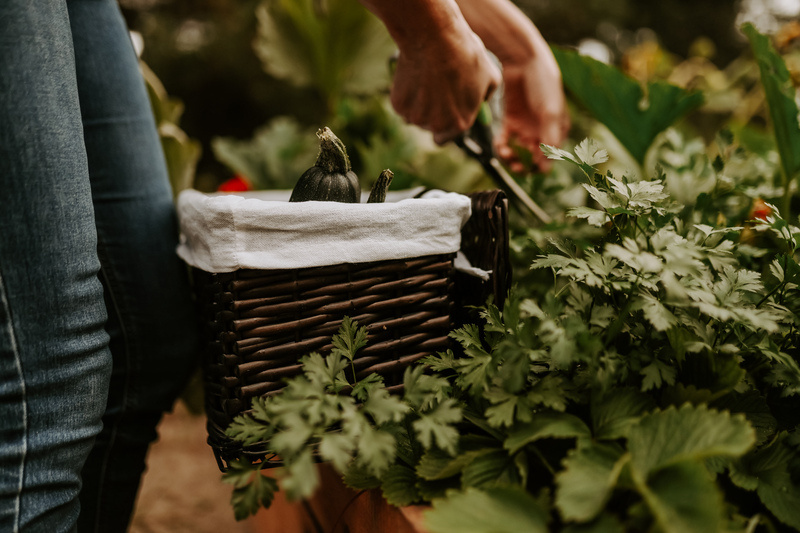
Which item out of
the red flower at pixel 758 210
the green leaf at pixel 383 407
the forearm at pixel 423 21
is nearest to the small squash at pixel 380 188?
the forearm at pixel 423 21

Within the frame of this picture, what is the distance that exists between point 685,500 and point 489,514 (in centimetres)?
14

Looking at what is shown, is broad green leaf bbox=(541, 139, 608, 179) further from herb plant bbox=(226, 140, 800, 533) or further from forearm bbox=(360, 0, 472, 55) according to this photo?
forearm bbox=(360, 0, 472, 55)

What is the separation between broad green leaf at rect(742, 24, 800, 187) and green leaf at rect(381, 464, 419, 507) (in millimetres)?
731

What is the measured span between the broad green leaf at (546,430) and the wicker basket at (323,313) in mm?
178

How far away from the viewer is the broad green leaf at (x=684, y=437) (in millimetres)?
382

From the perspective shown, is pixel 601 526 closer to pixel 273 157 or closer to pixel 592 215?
pixel 592 215

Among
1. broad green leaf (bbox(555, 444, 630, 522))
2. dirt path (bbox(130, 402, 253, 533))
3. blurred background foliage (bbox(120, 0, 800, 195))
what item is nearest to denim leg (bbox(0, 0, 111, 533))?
broad green leaf (bbox(555, 444, 630, 522))

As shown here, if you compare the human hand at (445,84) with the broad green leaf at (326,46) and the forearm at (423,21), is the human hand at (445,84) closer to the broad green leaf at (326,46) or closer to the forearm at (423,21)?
the forearm at (423,21)

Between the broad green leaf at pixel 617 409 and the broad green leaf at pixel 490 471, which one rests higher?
the broad green leaf at pixel 617 409

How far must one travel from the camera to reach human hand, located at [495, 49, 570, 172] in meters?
0.84

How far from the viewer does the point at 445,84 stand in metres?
0.67

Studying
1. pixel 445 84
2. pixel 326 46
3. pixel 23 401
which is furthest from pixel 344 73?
pixel 23 401

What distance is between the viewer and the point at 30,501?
501mm

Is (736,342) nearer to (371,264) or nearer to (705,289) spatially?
(705,289)
